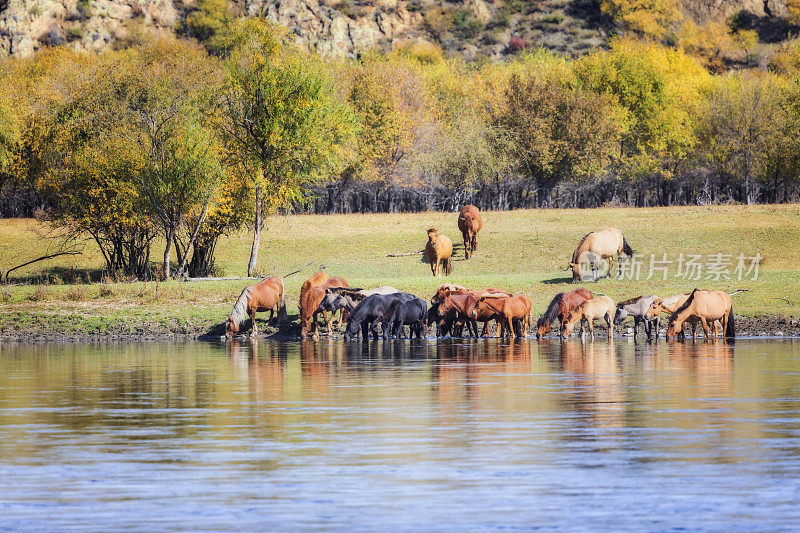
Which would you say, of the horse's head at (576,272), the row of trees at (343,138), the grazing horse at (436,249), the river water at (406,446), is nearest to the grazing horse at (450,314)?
the horse's head at (576,272)

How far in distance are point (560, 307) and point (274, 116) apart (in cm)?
2471

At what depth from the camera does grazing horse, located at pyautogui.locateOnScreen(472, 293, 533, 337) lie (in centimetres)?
3547

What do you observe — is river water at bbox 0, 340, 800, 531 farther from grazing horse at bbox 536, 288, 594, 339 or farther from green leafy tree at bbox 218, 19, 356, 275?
green leafy tree at bbox 218, 19, 356, 275

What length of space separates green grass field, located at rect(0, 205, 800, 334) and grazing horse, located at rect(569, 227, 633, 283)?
28.9 inches

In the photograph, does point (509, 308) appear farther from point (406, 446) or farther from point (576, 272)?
point (406, 446)

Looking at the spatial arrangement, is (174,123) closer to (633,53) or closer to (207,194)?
(207,194)

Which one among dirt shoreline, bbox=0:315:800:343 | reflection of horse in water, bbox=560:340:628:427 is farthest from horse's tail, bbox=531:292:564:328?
reflection of horse in water, bbox=560:340:628:427

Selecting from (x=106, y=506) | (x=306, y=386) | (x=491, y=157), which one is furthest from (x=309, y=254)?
(x=106, y=506)

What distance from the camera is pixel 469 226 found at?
5691 centimetres

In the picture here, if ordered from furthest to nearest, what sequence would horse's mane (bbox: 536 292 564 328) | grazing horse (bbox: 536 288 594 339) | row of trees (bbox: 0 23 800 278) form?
row of trees (bbox: 0 23 800 278), horse's mane (bbox: 536 292 564 328), grazing horse (bbox: 536 288 594 339)

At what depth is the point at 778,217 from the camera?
63594mm

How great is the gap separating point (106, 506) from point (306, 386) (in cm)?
1109

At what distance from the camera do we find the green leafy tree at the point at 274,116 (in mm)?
55375

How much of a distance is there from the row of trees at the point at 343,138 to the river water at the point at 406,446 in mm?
27896
